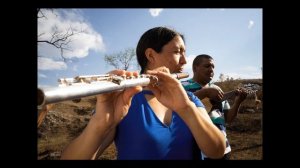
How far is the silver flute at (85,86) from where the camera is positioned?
830 mm

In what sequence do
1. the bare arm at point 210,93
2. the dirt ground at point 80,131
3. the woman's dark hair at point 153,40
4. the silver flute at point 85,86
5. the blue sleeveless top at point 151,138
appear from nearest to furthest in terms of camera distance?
1. the silver flute at point 85,86
2. the blue sleeveless top at point 151,138
3. the woman's dark hair at point 153,40
4. the bare arm at point 210,93
5. the dirt ground at point 80,131

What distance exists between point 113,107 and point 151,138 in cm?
27

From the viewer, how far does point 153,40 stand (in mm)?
1886

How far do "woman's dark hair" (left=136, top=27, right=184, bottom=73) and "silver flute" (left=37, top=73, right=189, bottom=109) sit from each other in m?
0.41

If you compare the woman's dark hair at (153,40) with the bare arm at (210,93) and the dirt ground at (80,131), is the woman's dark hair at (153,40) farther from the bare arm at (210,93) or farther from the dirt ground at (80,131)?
the dirt ground at (80,131)

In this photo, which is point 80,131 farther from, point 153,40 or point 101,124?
point 101,124

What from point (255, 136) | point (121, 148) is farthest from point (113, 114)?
point (255, 136)

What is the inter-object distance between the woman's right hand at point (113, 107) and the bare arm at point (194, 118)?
15cm

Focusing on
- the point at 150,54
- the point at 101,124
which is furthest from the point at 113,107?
the point at 150,54

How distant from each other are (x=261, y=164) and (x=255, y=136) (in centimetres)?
1021

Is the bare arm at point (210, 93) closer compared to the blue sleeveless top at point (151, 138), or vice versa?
the blue sleeveless top at point (151, 138)

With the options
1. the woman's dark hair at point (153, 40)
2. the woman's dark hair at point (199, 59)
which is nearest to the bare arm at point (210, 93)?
Result: the woman's dark hair at point (199, 59)
